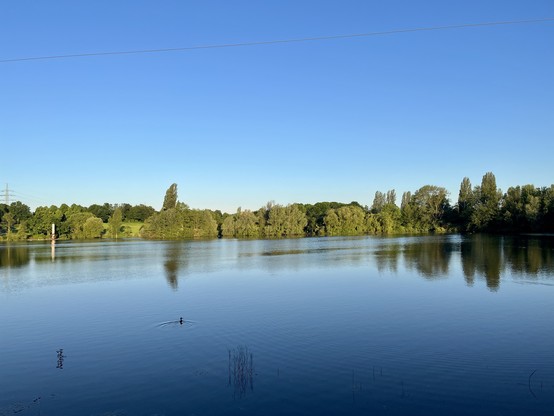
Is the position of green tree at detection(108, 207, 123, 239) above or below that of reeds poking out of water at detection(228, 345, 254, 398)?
above

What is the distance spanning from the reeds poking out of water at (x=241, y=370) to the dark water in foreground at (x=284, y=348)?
0.05 meters

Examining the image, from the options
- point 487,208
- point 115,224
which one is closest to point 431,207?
point 487,208

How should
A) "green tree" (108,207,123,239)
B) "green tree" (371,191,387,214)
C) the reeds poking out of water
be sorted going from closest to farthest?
the reeds poking out of water
"green tree" (108,207,123,239)
"green tree" (371,191,387,214)

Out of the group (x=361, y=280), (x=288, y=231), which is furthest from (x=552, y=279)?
(x=288, y=231)

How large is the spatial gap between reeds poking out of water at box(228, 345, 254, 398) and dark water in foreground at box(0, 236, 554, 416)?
2.1 inches

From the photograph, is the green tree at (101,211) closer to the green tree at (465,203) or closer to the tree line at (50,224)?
the tree line at (50,224)

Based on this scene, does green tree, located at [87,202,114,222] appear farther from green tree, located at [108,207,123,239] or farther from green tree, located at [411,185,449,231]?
green tree, located at [411,185,449,231]

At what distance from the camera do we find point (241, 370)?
10.7 metres

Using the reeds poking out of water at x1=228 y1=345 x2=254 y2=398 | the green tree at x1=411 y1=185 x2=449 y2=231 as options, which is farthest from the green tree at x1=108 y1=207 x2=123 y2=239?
the reeds poking out of water at x1=228 y1=345 x2=254 y2=398

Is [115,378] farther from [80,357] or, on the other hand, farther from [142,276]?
[142,276]

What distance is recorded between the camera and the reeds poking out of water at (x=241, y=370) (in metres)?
9.70

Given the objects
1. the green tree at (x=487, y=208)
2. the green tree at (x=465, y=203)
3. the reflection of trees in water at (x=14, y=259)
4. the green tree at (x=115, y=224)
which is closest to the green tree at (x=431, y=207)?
the green tree at (x=465, y=203)

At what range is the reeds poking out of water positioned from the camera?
9.70 meters

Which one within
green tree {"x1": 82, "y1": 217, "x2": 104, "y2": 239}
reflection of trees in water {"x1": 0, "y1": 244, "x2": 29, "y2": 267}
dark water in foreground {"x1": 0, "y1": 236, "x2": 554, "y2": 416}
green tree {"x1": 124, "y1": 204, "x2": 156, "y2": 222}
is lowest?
dark water in foreground {"x1": 0, "y1": 236, "x2": 554, "y2": 416}
